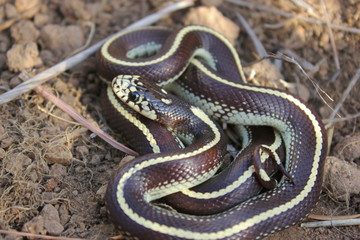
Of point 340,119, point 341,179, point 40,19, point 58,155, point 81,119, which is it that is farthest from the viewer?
point 40,19

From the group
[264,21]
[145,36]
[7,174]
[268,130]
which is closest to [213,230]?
[268,130]

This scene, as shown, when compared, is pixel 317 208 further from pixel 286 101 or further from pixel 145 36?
pixel 145 36

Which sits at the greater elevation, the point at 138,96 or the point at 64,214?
the point at 138,96

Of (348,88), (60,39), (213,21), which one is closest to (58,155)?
(60,39)

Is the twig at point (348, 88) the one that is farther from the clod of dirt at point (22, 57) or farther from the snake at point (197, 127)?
the clod of dirt at point (22, 57)

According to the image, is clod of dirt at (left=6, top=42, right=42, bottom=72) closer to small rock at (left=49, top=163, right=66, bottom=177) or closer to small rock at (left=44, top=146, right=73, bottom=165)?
small rock at (left=44, top=146, right=73, bottom=165)

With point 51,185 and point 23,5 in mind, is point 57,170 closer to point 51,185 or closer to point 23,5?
point 51,185
